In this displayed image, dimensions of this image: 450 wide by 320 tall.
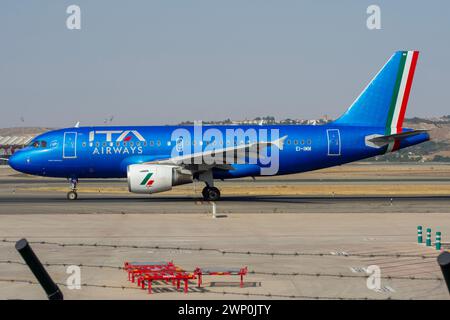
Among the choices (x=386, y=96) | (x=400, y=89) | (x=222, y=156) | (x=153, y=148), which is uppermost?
(x=400, y=89)

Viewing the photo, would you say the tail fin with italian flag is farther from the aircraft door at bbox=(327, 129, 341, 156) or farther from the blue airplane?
the aircraft door at bbox=(327, 129, 341, 156)

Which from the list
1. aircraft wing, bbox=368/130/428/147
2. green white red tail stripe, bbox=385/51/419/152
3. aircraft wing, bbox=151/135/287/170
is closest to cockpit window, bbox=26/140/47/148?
aircraft wing, bbox=151/135/287/170

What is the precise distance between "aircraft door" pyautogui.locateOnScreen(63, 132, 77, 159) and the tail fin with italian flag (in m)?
16.7

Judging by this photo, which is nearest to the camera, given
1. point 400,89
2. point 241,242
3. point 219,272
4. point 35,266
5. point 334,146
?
point 35,266

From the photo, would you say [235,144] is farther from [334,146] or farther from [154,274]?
[154,274]

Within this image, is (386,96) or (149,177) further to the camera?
(386,96)

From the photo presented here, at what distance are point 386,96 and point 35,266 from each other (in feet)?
133

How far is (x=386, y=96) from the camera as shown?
147 ft

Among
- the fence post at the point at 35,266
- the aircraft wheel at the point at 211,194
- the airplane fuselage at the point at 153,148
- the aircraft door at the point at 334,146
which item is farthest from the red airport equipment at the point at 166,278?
the aircraft door at the point at 334,146

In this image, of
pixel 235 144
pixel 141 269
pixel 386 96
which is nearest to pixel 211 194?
pixel 235 144

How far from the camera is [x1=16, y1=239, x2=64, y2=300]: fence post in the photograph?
20.6ft

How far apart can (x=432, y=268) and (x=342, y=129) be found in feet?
81.9

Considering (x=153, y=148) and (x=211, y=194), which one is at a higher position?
(x=153, y=148)
